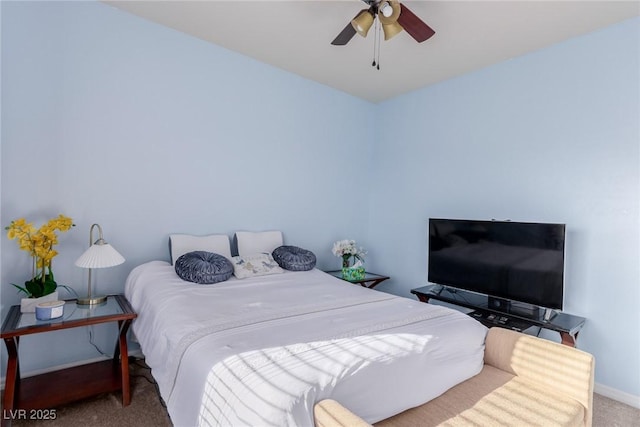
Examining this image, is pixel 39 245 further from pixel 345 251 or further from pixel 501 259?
pixel 501 259

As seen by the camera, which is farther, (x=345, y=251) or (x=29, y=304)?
(x=345, y=251)

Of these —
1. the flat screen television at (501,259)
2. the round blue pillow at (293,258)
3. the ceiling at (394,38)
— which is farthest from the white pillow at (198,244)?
the flat screen television at (501,259)

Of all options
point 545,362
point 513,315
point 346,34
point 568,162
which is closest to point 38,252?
point 346,34

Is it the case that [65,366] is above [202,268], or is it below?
below

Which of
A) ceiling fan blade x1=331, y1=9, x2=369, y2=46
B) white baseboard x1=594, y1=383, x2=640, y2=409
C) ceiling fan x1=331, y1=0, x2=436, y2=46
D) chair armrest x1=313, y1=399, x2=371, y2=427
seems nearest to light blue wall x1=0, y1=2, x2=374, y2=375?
ceiling fan blade x1=331, y1=9, x2=369, y2=46

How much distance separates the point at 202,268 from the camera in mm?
2439

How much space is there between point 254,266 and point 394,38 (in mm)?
2187

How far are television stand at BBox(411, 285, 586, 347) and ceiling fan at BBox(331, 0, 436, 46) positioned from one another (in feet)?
6.90

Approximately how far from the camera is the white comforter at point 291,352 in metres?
1.18

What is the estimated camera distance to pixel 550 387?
5.30 feet

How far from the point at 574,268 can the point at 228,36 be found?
11.0 feet

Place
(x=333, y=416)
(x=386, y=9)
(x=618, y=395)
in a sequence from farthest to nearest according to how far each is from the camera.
Answer: (x=618, y=395), (x=386, y=9), (x=333, y=416)

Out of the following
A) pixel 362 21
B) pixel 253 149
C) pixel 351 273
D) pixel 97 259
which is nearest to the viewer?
pixel 362 21

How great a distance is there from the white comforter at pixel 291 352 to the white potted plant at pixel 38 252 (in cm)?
53
